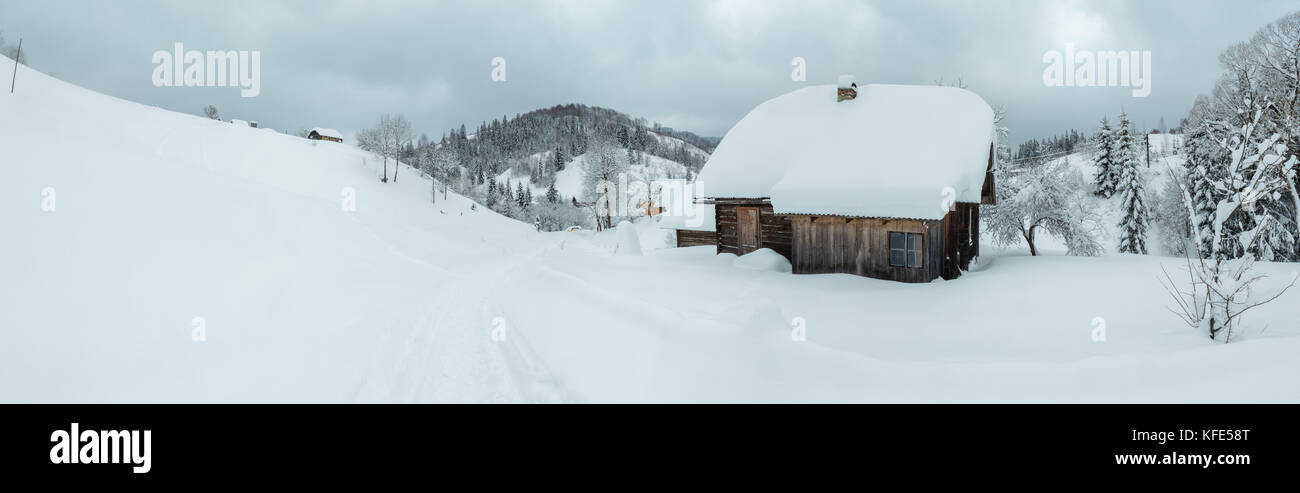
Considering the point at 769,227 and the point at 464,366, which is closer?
the point at 464,366

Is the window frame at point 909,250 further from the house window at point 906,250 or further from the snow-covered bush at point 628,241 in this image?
the snow-covered bush at point 628,241

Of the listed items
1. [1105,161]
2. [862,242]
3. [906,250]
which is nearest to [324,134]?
[862,242]

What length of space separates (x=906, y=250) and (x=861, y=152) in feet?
11.2

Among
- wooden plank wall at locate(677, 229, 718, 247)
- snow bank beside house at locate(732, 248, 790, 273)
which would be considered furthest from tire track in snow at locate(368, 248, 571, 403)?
wooden plank wall at locate(677, 229, 718, 247)

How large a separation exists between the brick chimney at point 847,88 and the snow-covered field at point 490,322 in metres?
6.76

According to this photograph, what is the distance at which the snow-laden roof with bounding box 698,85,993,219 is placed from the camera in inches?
573

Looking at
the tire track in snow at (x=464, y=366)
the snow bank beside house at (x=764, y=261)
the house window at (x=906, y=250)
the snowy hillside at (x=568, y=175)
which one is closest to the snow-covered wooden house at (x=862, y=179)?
the house window at (x=906, y=250)

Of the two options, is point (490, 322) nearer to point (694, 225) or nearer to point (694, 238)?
point (694, 225)

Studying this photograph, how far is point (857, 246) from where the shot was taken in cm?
1570

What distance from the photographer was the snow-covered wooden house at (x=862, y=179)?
14711 millimetres

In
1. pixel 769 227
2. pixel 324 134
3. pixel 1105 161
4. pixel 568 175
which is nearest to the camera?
pixel 769 227
